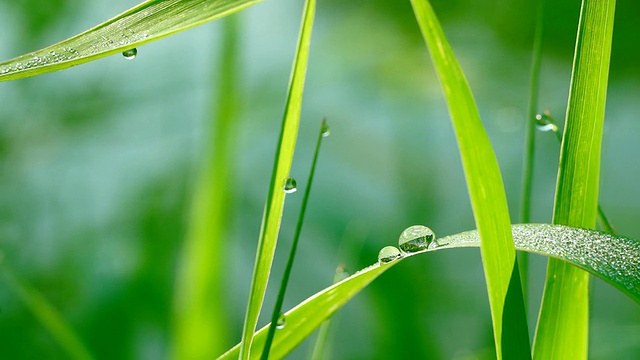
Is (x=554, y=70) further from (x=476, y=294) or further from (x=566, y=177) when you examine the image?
(x=566, y=177)

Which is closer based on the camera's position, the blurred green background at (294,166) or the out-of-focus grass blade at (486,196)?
the out-of-focus grass blade at (486,196)

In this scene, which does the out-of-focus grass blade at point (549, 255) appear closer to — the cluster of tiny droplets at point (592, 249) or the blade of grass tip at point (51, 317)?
the cluster of tiny droplets at point (592, 249)

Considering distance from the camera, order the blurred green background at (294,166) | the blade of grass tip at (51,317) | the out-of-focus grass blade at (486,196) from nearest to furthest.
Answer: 1. the out-of-focus grass blade at (486,196)
2. the blade of grass tip at (51,317)
3. the blurred green background at (294,166)

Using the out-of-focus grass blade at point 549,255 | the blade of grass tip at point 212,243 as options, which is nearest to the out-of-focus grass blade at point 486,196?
the out-of-focus grass blade at point 549,255

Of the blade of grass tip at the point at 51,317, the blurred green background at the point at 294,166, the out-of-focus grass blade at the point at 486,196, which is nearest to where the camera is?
the out-of-focus grass blade at the point at 486,196

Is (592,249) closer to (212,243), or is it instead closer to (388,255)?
(388,255)

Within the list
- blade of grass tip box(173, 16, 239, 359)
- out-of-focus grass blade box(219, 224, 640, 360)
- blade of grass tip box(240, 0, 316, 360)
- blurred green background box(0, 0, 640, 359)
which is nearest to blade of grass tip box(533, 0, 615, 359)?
out-of-focus grass blade box(219, 224, 640, 360)
